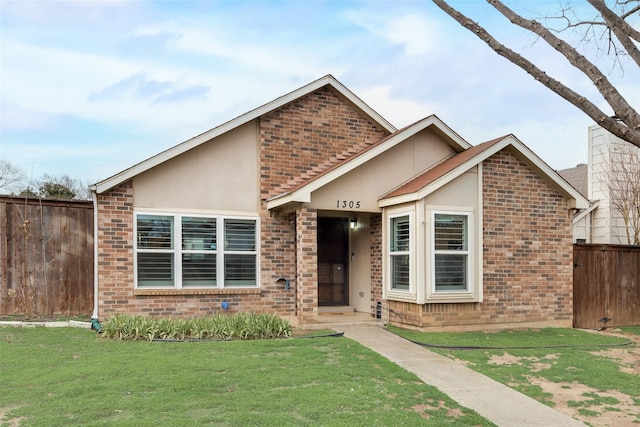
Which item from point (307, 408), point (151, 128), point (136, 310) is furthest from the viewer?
point (151, 128)

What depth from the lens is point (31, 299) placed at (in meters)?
10.2

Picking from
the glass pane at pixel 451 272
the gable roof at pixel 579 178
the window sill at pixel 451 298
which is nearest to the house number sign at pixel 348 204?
the glass pane at pixel 451 272

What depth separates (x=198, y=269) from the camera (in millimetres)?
10656

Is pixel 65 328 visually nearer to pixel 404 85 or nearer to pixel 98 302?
pixel 98 302

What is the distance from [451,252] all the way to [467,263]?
1.45 feet

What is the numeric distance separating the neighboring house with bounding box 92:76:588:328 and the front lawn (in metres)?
0.89

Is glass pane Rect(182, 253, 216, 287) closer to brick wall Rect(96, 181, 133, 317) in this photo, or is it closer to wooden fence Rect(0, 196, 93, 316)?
brick wall Rect(96, 181, 133, 317)

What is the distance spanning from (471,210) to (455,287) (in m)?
1.62

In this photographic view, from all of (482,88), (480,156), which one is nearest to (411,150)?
(480,156)

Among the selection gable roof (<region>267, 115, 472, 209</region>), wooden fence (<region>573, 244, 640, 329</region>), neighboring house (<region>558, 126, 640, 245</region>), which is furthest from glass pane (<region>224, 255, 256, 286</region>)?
neighboring house (<region>558, 126, 640, 245</region>)

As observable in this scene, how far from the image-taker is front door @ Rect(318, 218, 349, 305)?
12586 millimetres

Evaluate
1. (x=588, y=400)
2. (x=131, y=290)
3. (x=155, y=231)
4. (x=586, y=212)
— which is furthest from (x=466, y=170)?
(x=586, y=212)

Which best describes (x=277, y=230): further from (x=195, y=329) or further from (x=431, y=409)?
(x=431, y=409)

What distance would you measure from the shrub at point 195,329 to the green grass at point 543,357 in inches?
103
